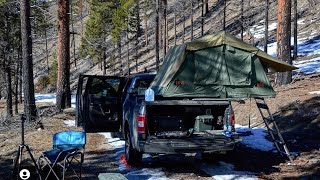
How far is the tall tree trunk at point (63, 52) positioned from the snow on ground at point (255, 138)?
7689mm

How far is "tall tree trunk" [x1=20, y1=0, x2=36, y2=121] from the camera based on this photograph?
1443 cm

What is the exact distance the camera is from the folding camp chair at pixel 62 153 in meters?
6.61

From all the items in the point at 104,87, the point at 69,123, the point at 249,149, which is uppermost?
the point at 104,87

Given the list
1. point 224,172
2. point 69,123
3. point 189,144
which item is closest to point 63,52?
point 69,123

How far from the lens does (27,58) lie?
47.9ft

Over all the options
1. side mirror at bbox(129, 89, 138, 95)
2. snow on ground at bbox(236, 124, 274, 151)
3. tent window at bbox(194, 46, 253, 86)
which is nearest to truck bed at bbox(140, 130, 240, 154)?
tent window at bbox(194, 46, 253, 86)

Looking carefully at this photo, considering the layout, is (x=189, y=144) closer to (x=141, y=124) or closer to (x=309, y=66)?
(x=141, y=124)

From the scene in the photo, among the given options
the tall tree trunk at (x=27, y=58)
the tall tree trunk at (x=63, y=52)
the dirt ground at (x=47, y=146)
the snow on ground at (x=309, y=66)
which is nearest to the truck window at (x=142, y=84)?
the dirt ground at (x=47, y=146)

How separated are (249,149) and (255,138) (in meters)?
1.29

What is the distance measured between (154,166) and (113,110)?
2.79 meters

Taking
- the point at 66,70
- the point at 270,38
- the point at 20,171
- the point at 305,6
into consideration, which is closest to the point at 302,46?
the point at 270,38

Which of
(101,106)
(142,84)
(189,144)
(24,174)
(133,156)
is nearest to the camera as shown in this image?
(24,174)

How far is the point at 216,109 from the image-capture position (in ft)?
28.5

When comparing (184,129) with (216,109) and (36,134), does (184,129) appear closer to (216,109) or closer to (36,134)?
(216,109)
